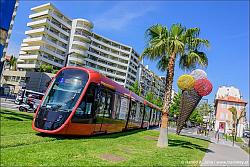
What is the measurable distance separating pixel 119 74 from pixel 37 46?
119ft

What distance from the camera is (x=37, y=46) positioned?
72375 millimetres

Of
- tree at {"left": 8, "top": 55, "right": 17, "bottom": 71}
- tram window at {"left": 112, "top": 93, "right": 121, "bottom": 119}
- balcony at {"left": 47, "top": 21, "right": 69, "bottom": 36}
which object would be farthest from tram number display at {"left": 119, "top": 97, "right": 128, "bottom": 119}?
tree at {"left": 8, "top": 55, "right": 17, "bottom": 71}

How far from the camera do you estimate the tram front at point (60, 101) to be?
12562 millimetres

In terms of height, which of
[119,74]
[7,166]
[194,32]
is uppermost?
[119,74]

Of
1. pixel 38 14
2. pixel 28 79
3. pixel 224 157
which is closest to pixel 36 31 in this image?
pixel 38 14

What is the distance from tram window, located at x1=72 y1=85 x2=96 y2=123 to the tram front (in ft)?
0.95

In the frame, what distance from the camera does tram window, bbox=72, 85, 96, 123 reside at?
13077 millimetres

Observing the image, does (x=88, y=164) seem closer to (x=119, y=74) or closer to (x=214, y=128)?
(x=214, y=128)

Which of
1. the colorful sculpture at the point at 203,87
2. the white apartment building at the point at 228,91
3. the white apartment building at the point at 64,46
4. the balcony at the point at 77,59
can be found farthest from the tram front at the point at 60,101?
the white apartment building at the point at 228,91

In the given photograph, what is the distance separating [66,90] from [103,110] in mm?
2905

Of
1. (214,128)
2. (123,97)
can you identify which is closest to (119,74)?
(214,128)

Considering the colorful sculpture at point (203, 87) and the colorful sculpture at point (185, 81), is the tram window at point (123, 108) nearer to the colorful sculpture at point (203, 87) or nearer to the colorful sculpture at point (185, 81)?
the colorful sculpture at point (185, 81)

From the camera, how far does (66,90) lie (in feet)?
43.4

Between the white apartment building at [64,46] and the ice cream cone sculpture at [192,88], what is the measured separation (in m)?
51.1
